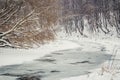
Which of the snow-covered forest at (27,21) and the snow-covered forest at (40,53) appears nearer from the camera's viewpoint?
the snow-covered forest at (40,53)

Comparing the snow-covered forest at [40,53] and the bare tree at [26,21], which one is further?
the bare tree at [26,21]

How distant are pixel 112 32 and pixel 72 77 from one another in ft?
108

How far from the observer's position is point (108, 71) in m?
12.4

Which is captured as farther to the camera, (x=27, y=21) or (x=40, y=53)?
(x=40, y=53)

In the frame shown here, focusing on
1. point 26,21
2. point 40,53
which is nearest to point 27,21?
point 26,21

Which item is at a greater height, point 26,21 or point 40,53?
point 26,21

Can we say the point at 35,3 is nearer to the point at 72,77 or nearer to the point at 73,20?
the point at 72,77

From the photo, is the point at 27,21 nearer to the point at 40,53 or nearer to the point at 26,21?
the point at 26,21

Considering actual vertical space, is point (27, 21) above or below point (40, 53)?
above

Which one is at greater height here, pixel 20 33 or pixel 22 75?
pixel 20 33

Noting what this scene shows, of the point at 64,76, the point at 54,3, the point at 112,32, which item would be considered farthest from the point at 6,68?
the point at 112,32

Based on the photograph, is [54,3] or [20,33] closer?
[20,33]

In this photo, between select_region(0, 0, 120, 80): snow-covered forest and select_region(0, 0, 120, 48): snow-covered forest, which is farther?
select_region(0, 0, 120, 48): snow-covered forest

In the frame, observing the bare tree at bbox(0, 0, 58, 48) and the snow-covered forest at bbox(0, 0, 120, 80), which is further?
the bare tree at bbox(0, 0, 58, 48)
